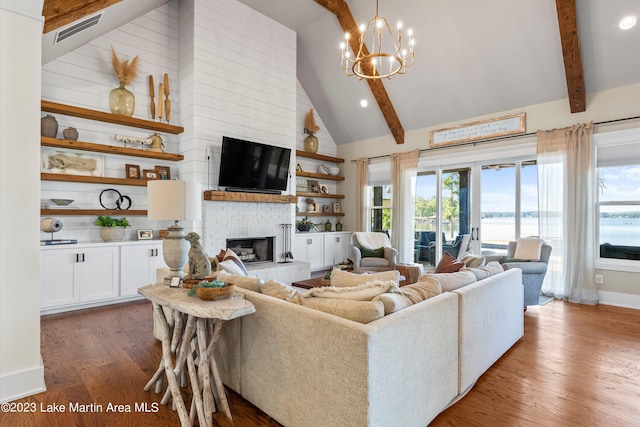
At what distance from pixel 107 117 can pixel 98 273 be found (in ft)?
6.78

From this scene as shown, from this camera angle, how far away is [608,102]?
4.70 metres

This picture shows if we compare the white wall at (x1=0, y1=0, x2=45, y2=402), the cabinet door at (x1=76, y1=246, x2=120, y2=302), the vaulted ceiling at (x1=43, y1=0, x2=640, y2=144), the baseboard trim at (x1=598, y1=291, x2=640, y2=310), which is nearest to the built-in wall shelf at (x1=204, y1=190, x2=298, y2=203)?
the cabinet door at (x1=76, y1=246, x2=120, y2=302)

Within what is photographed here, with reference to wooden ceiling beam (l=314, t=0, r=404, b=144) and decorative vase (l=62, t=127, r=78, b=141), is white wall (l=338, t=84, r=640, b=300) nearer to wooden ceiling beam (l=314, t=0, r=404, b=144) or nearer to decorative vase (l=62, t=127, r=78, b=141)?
wooden ceiling beam (l=314, t=0, r=404, b=144)

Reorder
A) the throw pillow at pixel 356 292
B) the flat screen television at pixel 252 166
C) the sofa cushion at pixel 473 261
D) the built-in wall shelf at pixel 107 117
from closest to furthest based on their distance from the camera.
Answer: the throw pillow at pixel 356 292 < the sofa cushion at pixel 473 261 < the built-in wall shelf at pixel 107 117 < the flat screen television at pixel 252 166

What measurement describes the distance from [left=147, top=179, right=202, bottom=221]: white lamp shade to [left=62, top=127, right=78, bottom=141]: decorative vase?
9.40 ft

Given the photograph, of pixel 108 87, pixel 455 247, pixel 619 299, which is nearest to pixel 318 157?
pixel 455 247

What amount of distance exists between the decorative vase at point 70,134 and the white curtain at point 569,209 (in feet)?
21.3

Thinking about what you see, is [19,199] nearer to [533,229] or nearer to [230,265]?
[230,265]

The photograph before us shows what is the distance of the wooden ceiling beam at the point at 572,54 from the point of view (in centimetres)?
410

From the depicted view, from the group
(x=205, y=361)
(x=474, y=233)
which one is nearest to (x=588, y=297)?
(x=474, y=233)

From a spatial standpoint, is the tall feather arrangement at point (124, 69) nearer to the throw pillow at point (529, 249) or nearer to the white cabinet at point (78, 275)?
the white cabinet at point (78, 275)

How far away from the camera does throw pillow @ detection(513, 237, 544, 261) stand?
182 inches

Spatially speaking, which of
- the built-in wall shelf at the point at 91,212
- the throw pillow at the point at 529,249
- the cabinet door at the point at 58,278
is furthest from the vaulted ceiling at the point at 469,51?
the cabinet door at the point at 58,278

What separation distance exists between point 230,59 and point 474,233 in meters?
5.05
